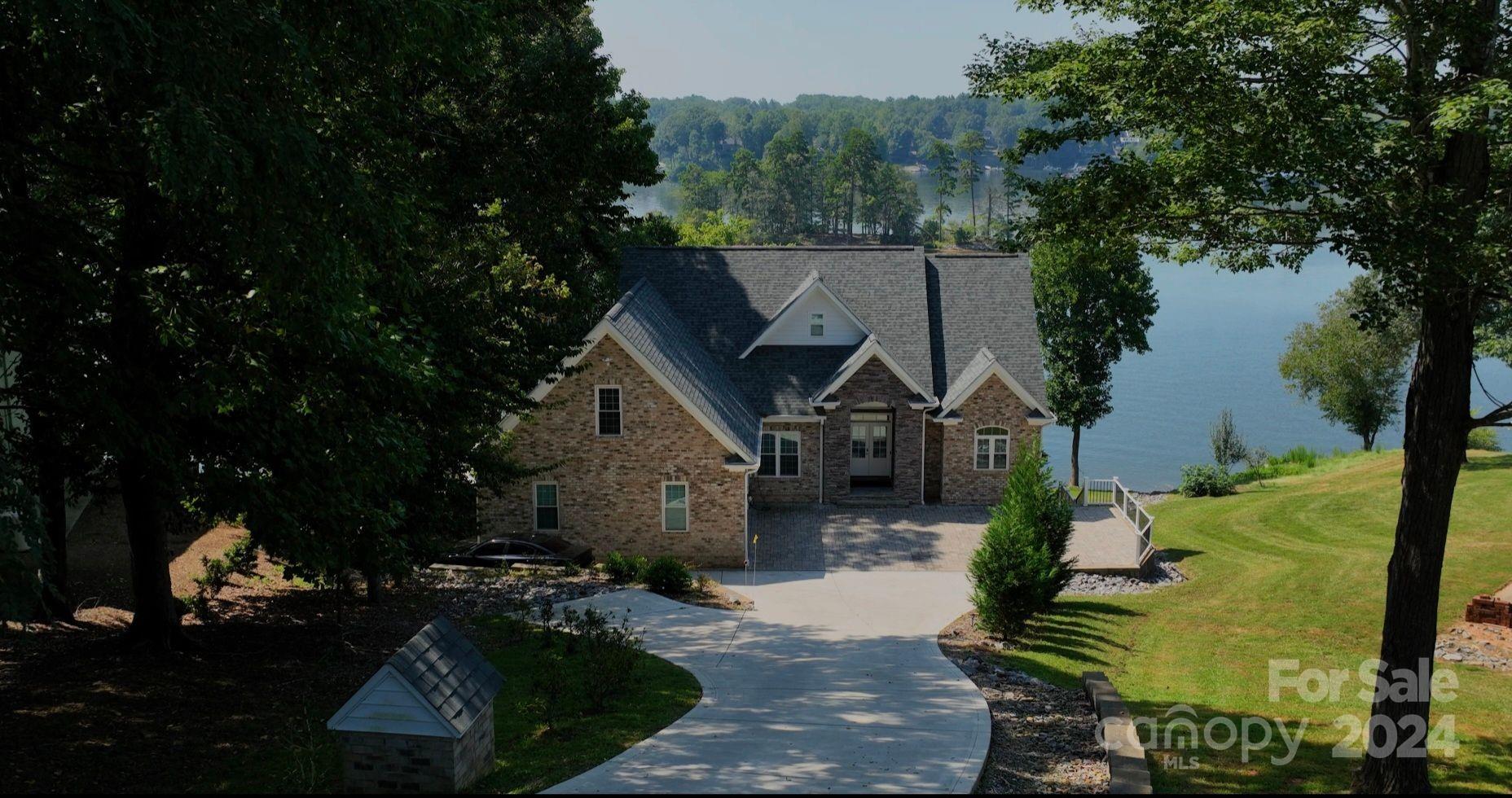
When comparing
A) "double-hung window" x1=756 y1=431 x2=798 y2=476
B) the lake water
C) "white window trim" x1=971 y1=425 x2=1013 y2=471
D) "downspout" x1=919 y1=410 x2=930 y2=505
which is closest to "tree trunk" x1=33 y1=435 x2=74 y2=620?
"double-hung window" x1=756 y1=431 x2=798 y2=476

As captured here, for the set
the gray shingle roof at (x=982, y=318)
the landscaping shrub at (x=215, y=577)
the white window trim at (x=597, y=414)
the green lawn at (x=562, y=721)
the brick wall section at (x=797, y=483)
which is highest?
the gray shingle roof at (x=982, y=318)

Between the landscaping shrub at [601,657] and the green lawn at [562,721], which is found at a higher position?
the landscaping shrub at [601,657]

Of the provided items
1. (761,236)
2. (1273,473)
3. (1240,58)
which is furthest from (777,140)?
(1240,58)

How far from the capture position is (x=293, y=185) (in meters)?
12.1

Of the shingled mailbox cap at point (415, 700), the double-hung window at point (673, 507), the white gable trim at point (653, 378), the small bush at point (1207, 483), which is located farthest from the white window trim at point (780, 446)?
the shingled mailbox cap at point (415, 700)

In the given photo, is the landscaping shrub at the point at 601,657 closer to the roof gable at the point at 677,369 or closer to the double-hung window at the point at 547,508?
the roof gable at the point at 677,369

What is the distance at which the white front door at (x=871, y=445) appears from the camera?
35.5 m

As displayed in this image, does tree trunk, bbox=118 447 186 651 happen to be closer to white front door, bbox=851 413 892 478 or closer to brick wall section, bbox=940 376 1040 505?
white front door, bbox=851 413 892 478

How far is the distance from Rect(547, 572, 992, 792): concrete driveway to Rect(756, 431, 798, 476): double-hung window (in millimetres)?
6977

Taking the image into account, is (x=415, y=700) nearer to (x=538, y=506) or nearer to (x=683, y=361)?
(x=538, y=506)

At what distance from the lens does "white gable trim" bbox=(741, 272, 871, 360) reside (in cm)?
3581

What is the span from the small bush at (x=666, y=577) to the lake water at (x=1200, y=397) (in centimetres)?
4263

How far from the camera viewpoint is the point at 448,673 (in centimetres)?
1275

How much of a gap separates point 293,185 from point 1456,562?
27666 mm
